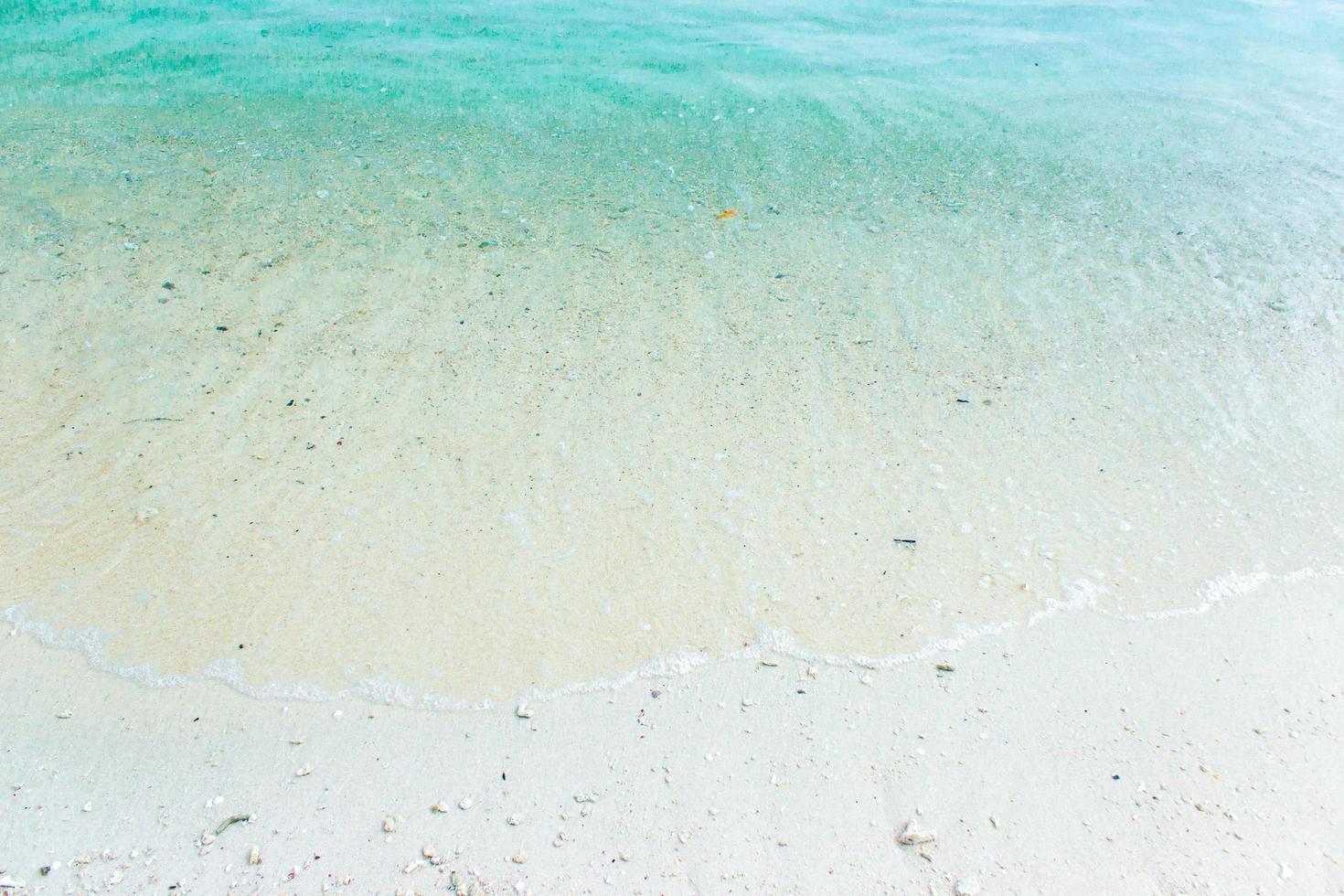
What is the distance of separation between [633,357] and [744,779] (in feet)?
6.31

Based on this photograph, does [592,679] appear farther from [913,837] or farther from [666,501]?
[913,837]

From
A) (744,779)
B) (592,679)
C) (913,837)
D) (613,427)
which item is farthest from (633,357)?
(913,837)

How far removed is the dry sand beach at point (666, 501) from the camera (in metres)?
1.95

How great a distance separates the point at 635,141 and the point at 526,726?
13.6 feet

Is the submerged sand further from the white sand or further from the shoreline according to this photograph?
the white sand

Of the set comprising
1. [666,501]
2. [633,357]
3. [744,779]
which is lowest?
[744,779]

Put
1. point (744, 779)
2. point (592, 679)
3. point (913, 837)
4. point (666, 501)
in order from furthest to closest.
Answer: point (666, 501)
point (592, 679)
point (744, 779)
point (913, 837)

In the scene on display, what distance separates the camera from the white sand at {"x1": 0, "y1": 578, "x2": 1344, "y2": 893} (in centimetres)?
184

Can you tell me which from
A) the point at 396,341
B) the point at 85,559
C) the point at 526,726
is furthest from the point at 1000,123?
the point at 85,559

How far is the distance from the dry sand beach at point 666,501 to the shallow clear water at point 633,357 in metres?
0.02

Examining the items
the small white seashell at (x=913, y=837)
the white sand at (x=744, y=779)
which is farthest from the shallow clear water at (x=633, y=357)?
the small white seashell at (x=913, y=837)

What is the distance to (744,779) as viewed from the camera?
2031 millimetres

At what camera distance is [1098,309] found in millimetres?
3830

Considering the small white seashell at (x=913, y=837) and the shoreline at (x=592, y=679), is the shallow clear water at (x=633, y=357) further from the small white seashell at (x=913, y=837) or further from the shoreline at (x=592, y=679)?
the small white seashell at (x=913, y=837)
